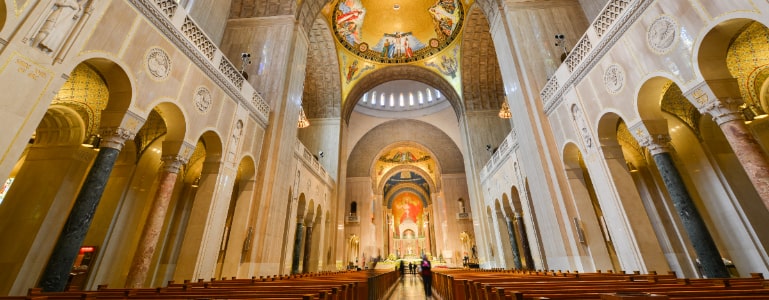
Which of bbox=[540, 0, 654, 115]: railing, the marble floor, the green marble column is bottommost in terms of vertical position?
the marble floor

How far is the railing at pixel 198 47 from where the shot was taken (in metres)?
4.97

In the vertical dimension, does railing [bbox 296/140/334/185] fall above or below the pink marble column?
above

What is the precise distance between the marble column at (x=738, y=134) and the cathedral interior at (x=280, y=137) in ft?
0.05

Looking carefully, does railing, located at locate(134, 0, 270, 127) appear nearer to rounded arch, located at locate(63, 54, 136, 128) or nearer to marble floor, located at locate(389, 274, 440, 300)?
rounded arch, located at locate(63, 54, 136, 128)

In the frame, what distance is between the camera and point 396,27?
1795 centimetres

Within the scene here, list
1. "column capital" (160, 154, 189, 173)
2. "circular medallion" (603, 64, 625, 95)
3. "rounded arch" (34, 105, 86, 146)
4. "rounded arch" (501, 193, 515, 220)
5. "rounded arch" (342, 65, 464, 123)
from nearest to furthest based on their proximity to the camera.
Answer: "circular medallion" (603, 64, 625, 95)
"column capital" (160, 154, 189, 173)
"rounded arch" (34, 105, 86, 146)
"rounded arch" (501, 193, 515, 220)
"rounded arch" (342, 65, 464, 123)

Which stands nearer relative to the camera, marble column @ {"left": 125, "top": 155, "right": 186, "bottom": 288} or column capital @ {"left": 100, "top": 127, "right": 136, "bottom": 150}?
column capital @ {"left": 100, "top": 127, "right": 136, "bottom": 150}

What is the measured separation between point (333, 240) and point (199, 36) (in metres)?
12.1

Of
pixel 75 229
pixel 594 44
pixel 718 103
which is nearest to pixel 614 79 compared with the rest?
pixel 594 44

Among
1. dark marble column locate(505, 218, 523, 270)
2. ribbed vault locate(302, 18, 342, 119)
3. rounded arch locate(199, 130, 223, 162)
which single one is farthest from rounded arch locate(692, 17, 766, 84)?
ribbed vault locate(302, 18, 342, 119)

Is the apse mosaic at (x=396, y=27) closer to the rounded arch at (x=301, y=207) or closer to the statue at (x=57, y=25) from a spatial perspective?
the rounded arch at (x=301, y=207)

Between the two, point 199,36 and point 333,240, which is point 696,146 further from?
point 333,240

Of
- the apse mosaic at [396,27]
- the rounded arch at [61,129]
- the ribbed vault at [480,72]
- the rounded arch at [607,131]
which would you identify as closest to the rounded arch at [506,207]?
the ribbed vault at [480,72]

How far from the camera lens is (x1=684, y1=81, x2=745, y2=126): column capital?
392 cm
